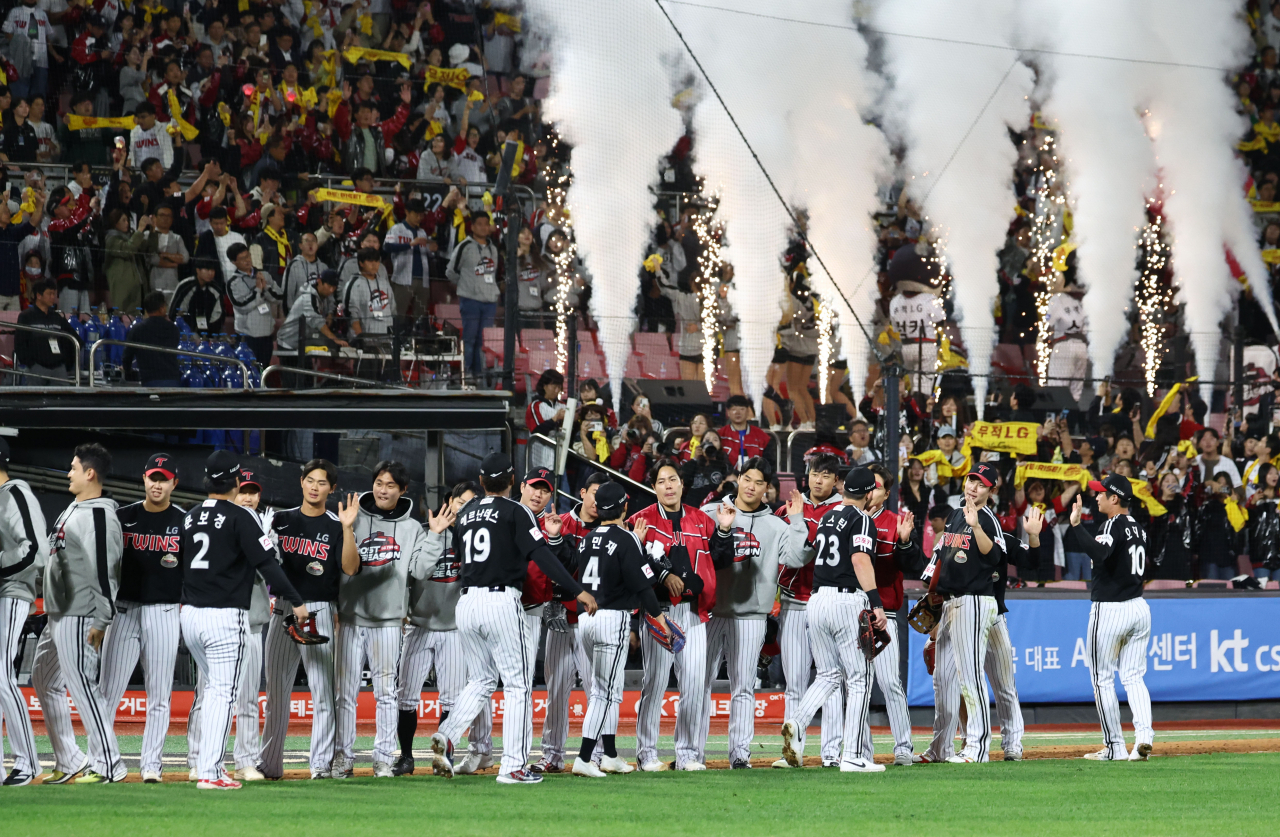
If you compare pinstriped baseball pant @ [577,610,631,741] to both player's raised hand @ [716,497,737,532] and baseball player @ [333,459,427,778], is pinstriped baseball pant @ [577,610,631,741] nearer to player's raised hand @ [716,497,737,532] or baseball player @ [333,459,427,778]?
player's raised hand @ [716,497,737,532]

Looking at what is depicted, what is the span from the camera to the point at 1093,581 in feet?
32.0

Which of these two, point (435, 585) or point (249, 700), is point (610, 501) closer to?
point (435, 585)

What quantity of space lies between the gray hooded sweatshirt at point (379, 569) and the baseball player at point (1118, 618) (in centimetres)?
440

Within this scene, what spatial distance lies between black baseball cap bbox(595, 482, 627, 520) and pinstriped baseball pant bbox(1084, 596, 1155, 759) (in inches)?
136

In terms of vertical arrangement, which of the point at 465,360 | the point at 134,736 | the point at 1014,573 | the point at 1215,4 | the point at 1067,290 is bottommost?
the point at 134,736

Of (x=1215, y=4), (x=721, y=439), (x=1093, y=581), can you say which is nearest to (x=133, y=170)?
(x=721, y=439)

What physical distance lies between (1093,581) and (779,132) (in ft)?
42.6

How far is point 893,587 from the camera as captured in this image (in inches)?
368

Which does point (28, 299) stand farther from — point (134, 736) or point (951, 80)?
point (951, 80)

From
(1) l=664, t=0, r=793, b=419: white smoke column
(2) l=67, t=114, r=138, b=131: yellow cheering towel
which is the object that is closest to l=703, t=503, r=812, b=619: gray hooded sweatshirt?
(1) l=664, t=0, r=793, b=419: white smoke column

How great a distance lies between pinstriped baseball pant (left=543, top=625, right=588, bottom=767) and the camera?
8.82m

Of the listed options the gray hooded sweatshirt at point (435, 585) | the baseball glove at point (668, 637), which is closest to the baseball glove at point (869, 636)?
the baseball glove at point (668, 637)

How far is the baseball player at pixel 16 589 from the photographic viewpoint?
7480mm

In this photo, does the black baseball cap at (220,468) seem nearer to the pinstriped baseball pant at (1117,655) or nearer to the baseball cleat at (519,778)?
the baseball cleat at (519,778)
